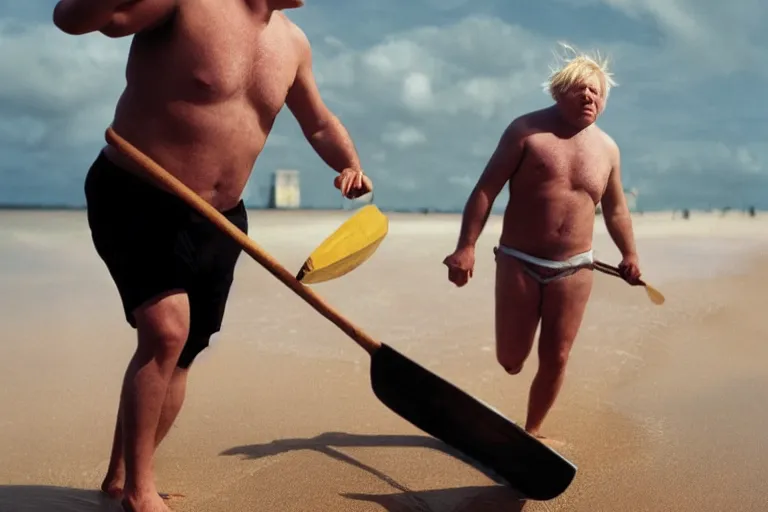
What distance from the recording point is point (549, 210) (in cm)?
265

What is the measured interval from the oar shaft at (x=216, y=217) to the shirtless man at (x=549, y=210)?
81 centimetres

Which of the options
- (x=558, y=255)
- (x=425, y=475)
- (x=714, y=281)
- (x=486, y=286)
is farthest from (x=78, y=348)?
(x=714, y=281)

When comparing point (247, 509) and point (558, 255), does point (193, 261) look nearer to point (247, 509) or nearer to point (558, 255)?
point (247, 509)

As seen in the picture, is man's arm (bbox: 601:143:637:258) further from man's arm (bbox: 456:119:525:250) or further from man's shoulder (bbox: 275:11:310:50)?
man's shoulder (bbox: 275:11:310:50)

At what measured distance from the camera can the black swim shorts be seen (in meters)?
1.95

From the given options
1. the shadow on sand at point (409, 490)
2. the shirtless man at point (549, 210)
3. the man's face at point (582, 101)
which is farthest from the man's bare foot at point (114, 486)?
the man's face at point (582, 101)

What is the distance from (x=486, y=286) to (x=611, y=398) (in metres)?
3.32

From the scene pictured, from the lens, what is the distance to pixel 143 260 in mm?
1948

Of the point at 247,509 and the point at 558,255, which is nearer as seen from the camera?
the point at 247,509

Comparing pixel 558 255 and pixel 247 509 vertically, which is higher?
pixel 558 255

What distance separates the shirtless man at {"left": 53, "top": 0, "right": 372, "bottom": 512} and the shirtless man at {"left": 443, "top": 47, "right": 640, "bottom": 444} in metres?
0.92

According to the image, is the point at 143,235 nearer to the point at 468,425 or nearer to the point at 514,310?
the point at 468,425

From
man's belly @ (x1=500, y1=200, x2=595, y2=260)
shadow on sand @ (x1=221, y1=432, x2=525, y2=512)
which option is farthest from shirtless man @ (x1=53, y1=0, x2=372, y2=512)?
man's belly @ (x1=500, y1=200, x2=595, y2=260)

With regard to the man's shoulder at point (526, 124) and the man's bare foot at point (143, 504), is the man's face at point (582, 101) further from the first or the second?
the man's bare foot at point (143, 504)
